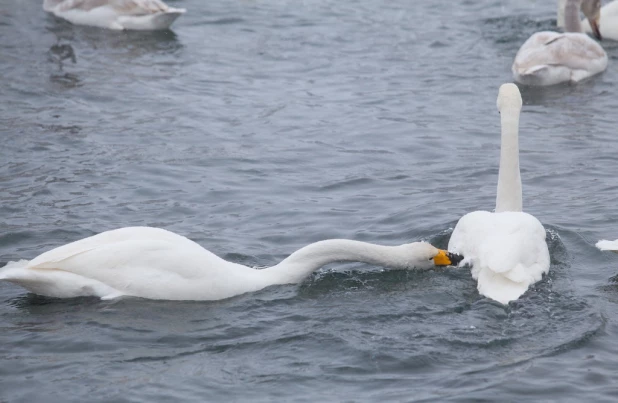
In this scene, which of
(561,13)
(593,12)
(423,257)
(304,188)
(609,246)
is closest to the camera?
(609,246)

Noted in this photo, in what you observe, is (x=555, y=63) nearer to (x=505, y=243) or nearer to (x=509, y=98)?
(x=509, y=98)

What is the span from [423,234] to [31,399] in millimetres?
4294

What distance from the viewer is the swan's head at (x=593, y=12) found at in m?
17.5

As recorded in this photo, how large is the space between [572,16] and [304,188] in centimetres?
760

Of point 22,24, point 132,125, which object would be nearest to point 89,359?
point 132,125

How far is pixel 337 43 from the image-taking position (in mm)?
17438

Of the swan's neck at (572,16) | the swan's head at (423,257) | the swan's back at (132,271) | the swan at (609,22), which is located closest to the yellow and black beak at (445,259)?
the swan's head at (423,257)

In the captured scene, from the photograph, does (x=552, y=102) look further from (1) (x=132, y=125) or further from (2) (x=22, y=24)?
(2) (x=22, y=24)

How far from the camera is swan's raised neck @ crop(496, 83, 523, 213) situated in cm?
935

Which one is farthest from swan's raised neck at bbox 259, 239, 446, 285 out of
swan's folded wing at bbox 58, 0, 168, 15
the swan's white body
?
swan's folded wing at bbox 58, 0, 168, 15

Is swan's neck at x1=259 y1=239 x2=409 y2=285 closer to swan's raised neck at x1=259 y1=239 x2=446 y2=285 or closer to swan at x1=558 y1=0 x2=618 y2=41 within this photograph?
swan's raised neck at x1=259 y1=239 x2=446 y2=285

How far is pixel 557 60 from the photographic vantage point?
50.3 ft

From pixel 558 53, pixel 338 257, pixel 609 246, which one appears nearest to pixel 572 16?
pixel 558 53

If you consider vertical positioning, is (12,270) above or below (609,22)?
below
